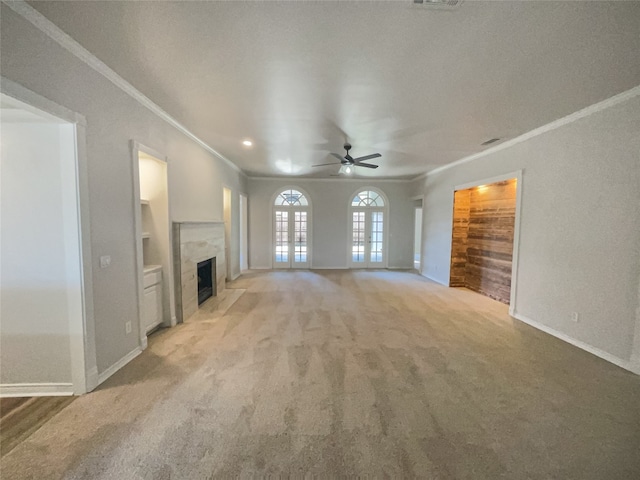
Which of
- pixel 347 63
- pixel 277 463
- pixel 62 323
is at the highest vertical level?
pixel 347 63

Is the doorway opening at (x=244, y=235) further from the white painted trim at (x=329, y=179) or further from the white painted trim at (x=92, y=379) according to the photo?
the white painted trim at (x=92, y=379)

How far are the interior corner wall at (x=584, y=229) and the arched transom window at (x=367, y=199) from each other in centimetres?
406

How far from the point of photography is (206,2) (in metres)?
1.56

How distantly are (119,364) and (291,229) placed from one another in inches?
227

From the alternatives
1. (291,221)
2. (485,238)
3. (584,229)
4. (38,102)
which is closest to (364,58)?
(38,102)

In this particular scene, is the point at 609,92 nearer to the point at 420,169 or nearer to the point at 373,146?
the point at 373,146

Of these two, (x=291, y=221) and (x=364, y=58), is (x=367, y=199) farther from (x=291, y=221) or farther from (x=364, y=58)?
(x=364, y=58)

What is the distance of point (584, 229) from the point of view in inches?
118

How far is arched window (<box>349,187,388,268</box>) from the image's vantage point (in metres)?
8.05

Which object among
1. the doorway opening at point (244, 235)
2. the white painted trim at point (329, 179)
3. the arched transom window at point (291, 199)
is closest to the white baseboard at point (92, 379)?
the doorway opening at point (244, 235)

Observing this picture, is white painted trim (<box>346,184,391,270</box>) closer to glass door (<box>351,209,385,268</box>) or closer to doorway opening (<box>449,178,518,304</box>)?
glass door (<box>351,209,385,268</box>)

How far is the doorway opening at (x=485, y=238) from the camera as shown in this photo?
4668 mm

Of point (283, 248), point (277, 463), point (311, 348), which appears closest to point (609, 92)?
point (311, 348)

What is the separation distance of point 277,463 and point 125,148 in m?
2.96
